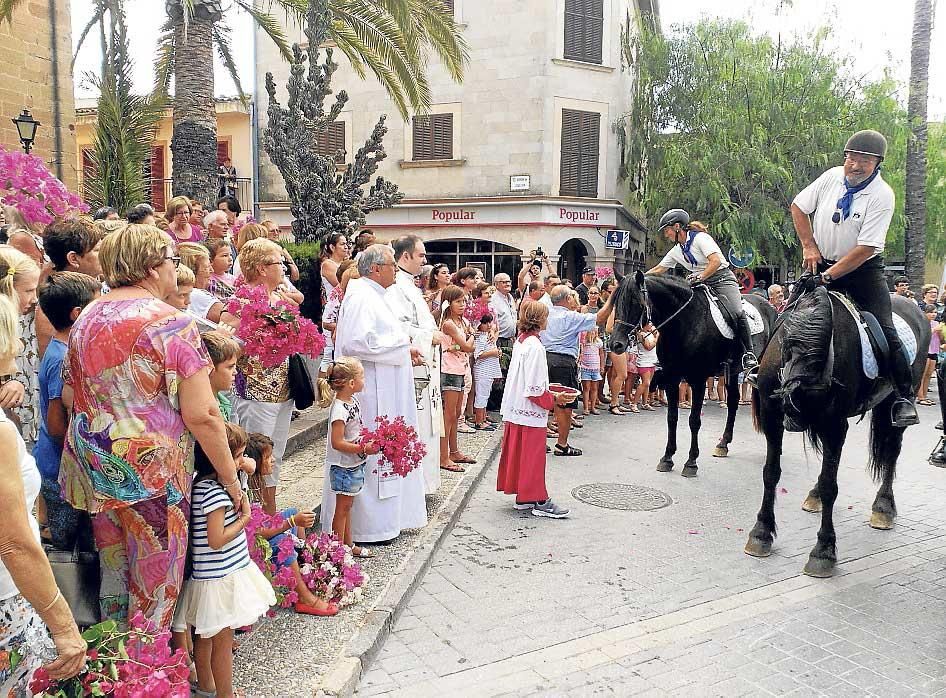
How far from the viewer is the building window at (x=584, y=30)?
22031 mm

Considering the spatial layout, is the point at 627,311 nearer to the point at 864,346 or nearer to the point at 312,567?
the point at 864,346

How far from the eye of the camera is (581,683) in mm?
3957

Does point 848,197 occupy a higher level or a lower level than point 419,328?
higher

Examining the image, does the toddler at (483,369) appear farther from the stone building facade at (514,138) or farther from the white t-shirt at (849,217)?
the stone building facade at (514,138)

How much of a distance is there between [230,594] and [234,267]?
14.7ft

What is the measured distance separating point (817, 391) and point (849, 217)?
1457 mm

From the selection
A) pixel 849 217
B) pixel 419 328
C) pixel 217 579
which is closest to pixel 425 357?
pixel 419 328

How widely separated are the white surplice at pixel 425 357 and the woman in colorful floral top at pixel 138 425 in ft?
9.47

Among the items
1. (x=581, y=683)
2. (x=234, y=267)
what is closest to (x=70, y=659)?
(x=581, y=683)

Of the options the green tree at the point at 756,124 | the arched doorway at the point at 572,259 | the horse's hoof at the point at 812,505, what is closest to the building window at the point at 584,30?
the green tree at the point at 756,124

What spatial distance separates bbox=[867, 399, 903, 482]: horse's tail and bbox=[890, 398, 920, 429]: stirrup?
43 cm

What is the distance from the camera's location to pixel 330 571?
4.58 metres

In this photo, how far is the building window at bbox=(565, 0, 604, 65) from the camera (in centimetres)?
2203

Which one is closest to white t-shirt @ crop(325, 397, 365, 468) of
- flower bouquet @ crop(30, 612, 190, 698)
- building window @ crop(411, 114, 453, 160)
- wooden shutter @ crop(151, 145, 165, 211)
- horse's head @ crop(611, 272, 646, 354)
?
flower bouquet @ crop(30, 612, 190, 698)
